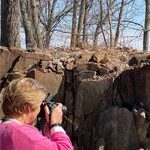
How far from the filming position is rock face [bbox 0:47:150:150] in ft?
25.6

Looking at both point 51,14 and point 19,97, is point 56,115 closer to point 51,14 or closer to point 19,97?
point 19,97

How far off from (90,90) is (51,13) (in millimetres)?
14810

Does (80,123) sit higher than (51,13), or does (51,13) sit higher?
(51,13)

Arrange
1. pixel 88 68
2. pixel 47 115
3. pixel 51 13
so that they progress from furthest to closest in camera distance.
→ pixel 51 13, pixel 88 68, pixel 47 115

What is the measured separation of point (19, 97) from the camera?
3223 millimetres

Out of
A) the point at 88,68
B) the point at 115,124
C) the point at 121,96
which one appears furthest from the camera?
the point at 88,68

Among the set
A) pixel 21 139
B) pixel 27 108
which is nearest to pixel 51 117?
pixel 27 108

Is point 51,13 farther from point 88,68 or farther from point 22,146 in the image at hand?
point 22,146

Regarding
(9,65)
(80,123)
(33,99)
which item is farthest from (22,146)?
(9,65)

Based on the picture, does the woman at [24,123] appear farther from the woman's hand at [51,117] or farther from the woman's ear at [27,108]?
the woman's hand at [51,117]

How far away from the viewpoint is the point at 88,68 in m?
8.95

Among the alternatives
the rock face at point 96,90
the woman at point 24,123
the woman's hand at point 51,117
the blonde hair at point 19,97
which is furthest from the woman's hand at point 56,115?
the rock face at point 96,90

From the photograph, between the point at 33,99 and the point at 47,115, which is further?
the point at 47,115

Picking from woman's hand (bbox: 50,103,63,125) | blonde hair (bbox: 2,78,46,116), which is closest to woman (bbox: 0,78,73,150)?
blonde hair (bbox: 2,78,46,116)
